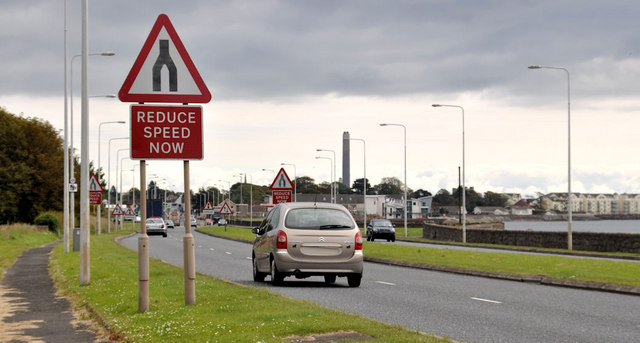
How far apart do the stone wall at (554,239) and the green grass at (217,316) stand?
93.2ft

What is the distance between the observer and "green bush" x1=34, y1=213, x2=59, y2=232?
68.6 metres

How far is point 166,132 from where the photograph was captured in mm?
10438

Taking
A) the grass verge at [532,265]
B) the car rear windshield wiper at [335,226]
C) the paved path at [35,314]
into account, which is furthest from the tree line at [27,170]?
the car rear windshield wiper at [335,226]

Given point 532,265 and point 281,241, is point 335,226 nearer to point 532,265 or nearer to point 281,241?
point 281,241

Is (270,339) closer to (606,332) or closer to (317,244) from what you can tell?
(606,332)

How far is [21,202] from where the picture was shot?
7475 cm

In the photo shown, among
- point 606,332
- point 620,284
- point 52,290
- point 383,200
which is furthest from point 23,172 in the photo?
point 383,200

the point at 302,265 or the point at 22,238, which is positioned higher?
the point at 302,265

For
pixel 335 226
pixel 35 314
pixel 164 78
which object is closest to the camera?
pixel 164 78

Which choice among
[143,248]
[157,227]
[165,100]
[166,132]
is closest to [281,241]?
[143,248]

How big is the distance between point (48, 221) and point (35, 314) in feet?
192

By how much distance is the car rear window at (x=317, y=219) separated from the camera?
1722 centimetres

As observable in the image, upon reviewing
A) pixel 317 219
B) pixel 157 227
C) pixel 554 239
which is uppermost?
pixel 317 219

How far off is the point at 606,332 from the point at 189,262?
544 cm
